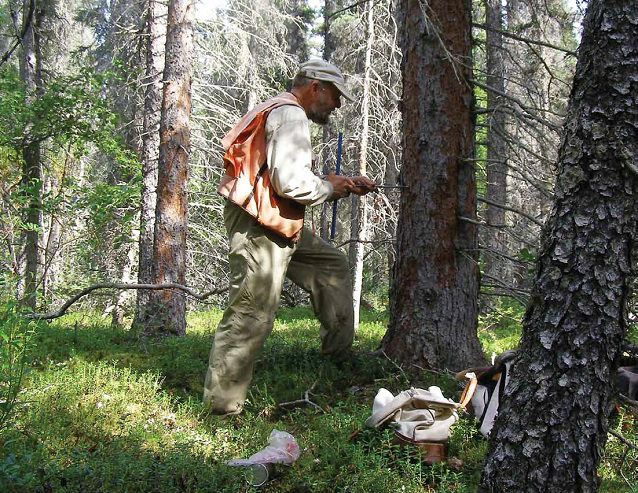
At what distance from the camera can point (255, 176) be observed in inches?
167

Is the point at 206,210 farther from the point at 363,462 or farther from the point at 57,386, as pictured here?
the point at 363,462

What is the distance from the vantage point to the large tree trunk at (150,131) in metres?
9.41

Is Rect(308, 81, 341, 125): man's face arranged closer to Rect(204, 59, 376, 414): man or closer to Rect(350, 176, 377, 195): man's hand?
Rect(204, 59, 376, 414): man

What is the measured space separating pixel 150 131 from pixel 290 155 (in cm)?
703

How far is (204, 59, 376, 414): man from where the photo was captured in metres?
4.15

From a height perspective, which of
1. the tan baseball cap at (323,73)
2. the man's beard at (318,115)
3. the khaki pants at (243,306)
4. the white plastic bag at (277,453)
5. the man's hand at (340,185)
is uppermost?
the tan baseball cap at (323,73)

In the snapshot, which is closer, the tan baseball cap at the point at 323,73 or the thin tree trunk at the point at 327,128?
the tan baseball cap at the point at 323,73

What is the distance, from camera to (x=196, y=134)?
12.7 m

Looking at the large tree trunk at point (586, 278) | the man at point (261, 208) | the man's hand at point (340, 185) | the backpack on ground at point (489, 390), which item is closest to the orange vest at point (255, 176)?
the man at point (261, 208)

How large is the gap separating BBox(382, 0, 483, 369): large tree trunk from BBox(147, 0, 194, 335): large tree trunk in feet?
13.9

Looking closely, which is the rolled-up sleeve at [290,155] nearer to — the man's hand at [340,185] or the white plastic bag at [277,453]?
the man's hand at [340,185]

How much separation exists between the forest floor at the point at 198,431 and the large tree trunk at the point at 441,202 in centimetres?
40

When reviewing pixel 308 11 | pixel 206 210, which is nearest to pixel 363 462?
pixel 206 210

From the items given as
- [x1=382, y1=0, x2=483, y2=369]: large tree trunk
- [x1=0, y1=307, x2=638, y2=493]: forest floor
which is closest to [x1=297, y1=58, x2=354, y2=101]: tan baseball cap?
[x1=382, y1=0, x2=483, y2=369]: large tree trunk
